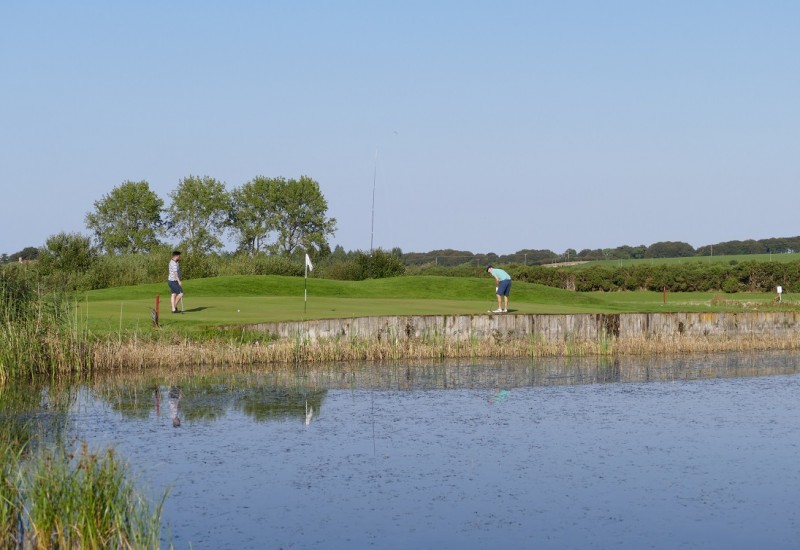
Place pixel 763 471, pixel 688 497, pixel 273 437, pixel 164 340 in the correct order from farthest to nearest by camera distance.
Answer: pixel 164 340 → pixel 273 437 → pixel 763 471 → pixel 688 497

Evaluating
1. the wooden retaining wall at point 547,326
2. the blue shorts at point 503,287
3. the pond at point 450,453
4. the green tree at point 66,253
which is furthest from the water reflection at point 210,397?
the green tree at point 66,253

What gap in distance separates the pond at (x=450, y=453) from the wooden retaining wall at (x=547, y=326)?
2169 mm

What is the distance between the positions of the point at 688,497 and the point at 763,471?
6.58 feet

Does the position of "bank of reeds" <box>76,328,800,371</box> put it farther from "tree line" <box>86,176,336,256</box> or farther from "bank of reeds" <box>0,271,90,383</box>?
"tree line" <box>86,176,336,256</box>

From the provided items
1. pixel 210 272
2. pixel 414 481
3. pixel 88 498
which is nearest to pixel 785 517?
pixel 414 481

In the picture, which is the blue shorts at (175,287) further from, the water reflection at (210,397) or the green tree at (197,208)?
the green tree at (197,208)

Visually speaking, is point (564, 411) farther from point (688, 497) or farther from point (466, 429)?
point (688, 497)

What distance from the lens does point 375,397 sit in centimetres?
2095

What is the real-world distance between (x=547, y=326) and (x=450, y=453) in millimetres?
14371

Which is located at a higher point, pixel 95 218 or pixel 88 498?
pixel 95 218

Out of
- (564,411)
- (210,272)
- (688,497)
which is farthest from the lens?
(210,272)

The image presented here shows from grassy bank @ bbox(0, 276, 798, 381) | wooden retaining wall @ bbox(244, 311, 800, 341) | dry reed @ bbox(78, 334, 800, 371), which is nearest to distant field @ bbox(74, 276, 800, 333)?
grassy bank @ bbox(0, 276, 798, 381)

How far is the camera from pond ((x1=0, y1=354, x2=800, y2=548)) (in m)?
11.8

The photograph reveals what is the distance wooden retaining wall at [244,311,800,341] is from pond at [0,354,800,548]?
2169mm
